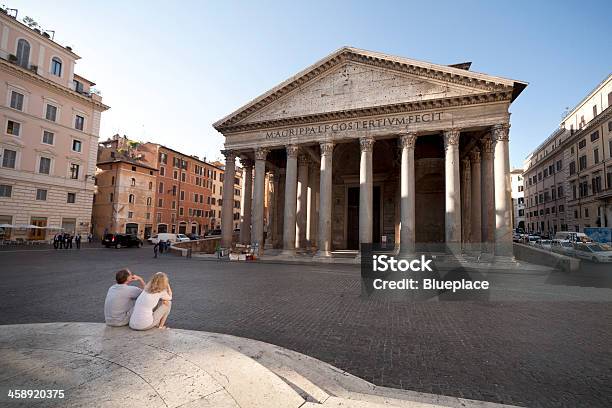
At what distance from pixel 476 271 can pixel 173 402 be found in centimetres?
1661

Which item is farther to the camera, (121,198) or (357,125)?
(121,198)

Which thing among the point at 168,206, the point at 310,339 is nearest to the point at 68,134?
the point at 168,206

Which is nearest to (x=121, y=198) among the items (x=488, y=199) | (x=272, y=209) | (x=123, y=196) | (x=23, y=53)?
(x=123, y=196)

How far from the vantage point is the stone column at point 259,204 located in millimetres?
22312

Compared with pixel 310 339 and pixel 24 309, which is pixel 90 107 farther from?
pixel 310 339

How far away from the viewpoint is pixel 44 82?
29438mm

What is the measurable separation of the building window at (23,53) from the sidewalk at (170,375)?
3532cm

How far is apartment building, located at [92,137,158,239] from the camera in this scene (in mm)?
39969

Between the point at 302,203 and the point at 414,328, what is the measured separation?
1920 cm

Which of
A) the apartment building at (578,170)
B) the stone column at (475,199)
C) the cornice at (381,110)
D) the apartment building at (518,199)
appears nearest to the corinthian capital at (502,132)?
the cornice at (381,110)

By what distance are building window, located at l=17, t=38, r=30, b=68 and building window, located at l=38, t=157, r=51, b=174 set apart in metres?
8.42

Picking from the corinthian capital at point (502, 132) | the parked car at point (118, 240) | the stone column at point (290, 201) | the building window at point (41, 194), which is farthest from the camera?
the parked car at point (118, 240)

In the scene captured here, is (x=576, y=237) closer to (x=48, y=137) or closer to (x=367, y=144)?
(x=367, y=144)

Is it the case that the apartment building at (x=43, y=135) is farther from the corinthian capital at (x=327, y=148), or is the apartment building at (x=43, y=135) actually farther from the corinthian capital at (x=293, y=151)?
the corinthian capital at (x=327, y=148)
